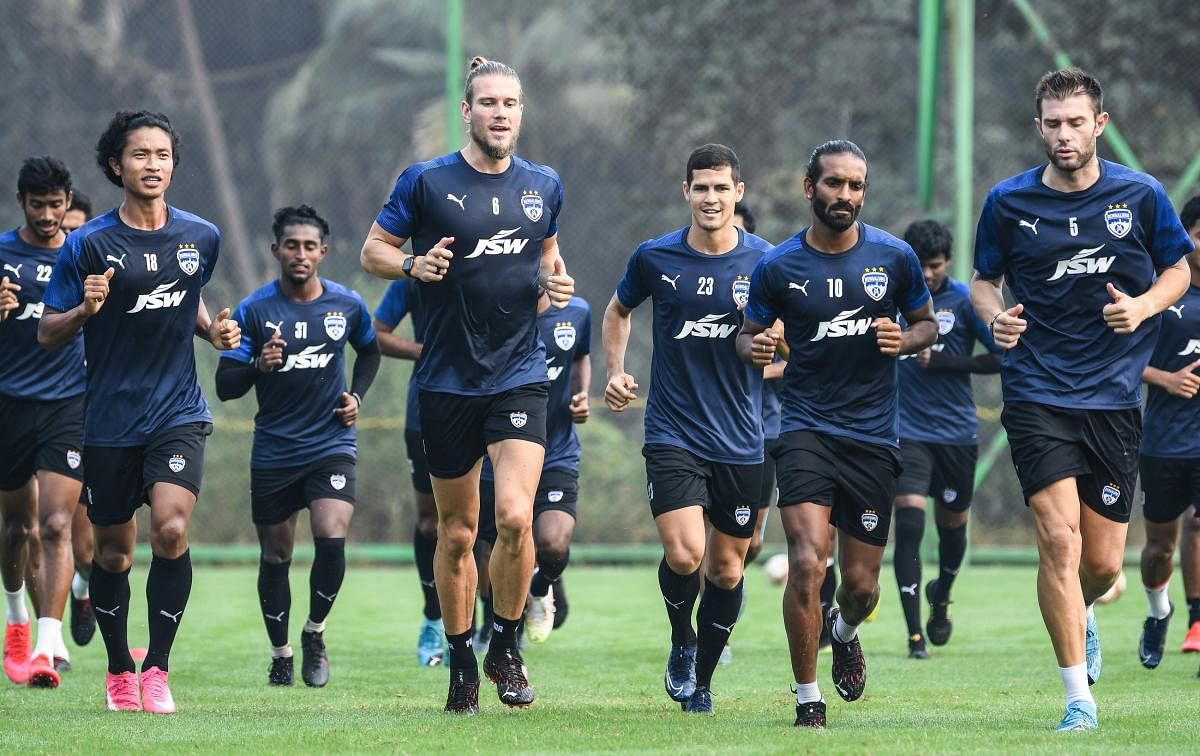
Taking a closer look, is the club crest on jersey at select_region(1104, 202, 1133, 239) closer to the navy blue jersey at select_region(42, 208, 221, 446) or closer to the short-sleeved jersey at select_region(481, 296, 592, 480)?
the short-sleeved jersey at select_region(481, 296, 592, 480)


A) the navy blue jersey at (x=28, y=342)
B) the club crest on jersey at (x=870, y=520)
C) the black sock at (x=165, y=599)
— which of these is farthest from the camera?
the navy blue jersey at (x=28, y=342)

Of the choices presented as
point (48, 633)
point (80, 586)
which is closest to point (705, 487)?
point (48, 633)

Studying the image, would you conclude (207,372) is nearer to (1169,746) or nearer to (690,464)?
(690,464)

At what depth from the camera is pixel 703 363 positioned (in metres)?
7.59

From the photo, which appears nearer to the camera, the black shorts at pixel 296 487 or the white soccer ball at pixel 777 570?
the black shorts at pixel 296 487

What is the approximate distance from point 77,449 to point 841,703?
13.6 ft

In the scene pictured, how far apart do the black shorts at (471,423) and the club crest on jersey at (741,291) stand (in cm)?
105

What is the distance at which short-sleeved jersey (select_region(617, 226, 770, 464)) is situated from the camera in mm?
7531

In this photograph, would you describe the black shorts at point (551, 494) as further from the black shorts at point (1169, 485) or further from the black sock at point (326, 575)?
the black shorts at point (1169, 485)

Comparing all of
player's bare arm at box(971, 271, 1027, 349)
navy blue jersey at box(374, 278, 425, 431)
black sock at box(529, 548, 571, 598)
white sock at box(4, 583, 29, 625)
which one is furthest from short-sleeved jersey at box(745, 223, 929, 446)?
white sock at box(4, 583, 29, 625)

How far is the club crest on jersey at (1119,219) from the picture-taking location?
6738mm

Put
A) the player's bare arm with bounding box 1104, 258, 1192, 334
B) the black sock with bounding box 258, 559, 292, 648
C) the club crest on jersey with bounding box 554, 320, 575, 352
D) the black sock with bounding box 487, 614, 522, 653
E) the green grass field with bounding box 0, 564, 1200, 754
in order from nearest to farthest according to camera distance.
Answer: the green grass field with bounding box 0, 564, 1200, 754 < the player's bare arm with bounding box 1104, 258, 1192, 334 < the black sock with bounding box 487, 614, 522, 653 < the black sock with bounding box 258, 559, 292, 648 < the club crest on jersey with bounding box 554, 320, 575, 352

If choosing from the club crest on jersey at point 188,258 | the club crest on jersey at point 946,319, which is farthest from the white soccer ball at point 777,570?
the club crest on jersey at point 188,258

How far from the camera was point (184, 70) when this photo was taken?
726 inches
